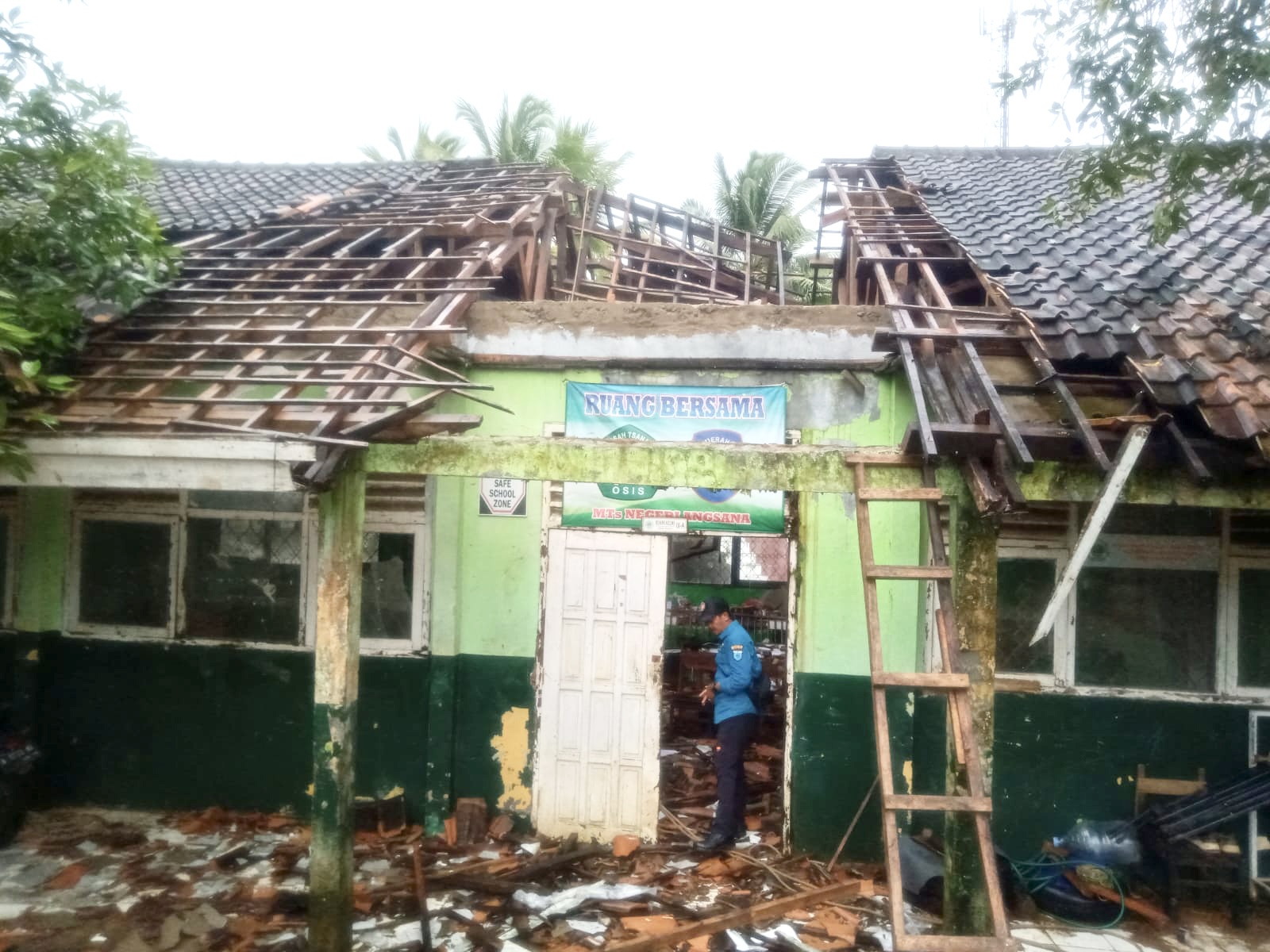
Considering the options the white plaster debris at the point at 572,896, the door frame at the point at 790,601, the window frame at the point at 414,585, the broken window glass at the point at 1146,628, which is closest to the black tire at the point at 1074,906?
the broken window glass at the point at 1146,628

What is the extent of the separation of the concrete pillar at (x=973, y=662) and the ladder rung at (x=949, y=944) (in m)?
0.81

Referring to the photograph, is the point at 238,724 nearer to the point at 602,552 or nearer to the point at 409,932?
the point at 409,932

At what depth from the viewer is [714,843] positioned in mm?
6477

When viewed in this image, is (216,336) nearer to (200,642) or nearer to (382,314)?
(382,314)

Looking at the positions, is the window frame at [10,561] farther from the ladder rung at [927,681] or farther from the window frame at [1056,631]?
the window frame at [1056,631]

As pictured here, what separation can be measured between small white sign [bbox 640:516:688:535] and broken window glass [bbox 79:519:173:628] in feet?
12.9

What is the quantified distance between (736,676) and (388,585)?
2.83 meters

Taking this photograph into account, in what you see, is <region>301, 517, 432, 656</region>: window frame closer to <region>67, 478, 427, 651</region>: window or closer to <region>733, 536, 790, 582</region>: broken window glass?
<region>67, 478, 427, 651</region>: window

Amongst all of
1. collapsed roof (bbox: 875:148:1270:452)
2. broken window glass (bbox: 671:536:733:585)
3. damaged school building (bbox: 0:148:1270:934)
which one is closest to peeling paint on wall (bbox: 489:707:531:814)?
damaged school building (bbox: 0:148:1270:934)

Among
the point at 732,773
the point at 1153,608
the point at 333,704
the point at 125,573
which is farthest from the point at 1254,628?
the point at 125,573

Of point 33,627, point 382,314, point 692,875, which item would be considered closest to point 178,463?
point 382,314

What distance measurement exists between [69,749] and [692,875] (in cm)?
517

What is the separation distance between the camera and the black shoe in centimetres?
646

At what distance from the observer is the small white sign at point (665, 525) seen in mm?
6652
